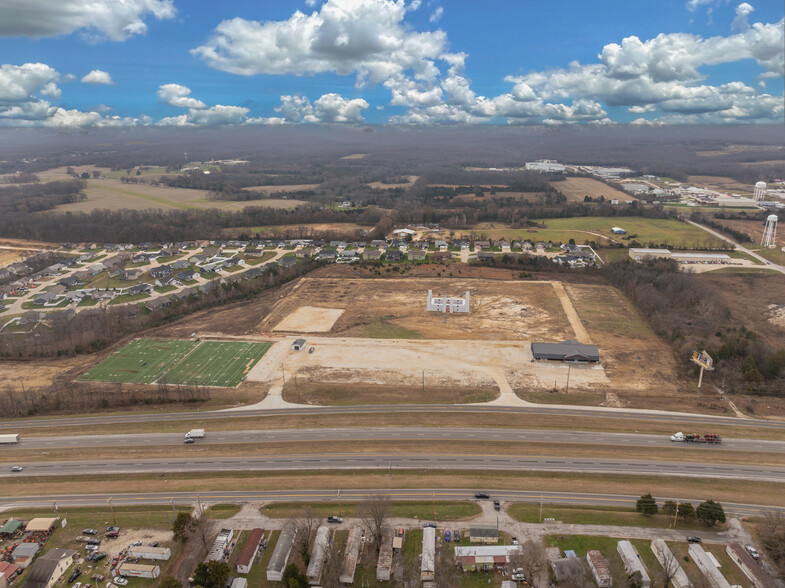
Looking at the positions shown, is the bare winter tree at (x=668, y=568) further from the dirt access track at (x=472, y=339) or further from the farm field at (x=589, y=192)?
the farm field at (x=589, y=192)

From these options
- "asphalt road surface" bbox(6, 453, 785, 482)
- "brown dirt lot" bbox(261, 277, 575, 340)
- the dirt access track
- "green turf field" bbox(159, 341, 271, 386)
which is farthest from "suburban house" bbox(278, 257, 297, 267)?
"asphalt road surface" bbox(6, 453, 785, 482)

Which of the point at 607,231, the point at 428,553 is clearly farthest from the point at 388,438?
the point at 607,231

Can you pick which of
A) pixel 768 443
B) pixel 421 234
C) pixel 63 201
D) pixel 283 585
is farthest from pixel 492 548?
pixel 63 201

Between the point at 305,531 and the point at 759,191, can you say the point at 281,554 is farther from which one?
the point at 759,191

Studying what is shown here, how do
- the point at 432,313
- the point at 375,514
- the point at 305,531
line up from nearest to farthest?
the point at 305,531, the point at 375,514, the point at 432,313

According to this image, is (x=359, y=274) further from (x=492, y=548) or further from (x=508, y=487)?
(x=492, y=548)

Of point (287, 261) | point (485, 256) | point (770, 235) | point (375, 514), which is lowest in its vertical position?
point (375, 514)

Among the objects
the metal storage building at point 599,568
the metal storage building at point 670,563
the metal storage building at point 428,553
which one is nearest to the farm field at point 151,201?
the metal storage building at point 428,553
